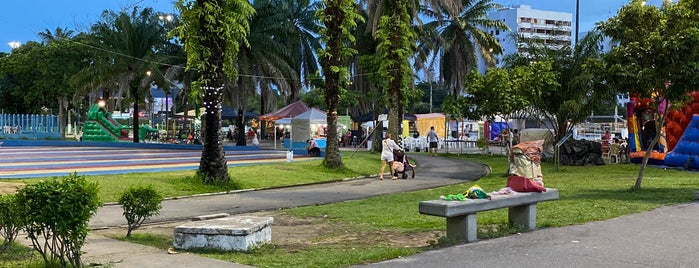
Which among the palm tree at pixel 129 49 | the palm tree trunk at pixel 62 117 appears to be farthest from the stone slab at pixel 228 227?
the palm tree trunk at pixel 62 117

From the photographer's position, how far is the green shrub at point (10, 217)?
20.6ft

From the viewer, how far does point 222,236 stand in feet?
25.3

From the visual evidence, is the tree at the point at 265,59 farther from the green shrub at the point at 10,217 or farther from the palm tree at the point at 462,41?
the green shrub at the point at 10,217

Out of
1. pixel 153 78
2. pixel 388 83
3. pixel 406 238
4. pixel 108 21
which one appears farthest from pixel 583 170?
pixel 108 21

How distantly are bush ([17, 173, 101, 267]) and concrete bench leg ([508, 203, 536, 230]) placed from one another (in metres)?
5.63

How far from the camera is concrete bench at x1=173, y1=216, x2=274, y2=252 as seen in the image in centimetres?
768

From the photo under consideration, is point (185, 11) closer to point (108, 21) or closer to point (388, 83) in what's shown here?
point (388, 83)

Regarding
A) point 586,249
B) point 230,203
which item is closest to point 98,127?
point 230,203

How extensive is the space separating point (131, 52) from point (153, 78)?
2.40 meters

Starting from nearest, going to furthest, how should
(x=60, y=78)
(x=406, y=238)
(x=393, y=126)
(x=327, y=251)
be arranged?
(x=327, y=251)
(x=406, y=238)
(x=393, y=126)
(x=60, y=78)

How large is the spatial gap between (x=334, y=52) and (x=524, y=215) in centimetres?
1386

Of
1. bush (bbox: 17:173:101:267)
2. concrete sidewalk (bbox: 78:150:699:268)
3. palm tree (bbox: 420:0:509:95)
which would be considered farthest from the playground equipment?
bush (bbox: 17:173:101:267)

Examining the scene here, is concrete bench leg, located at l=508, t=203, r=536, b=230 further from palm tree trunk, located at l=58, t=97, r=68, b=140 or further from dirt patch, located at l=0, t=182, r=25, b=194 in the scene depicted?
palm tree trunk, located at l=58, t=97, r=68, b=140

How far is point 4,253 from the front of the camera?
724cm
